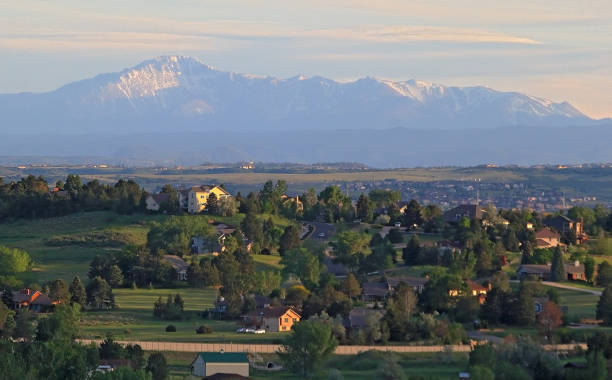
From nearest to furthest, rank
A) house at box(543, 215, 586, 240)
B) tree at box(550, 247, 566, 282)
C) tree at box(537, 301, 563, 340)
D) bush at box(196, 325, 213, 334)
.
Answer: bush at box(196, 325, 213, 334)
tree at box(537, 301, 563, 340)
tree at box(550, 247, 566, 282)
house at box(543, 215, 586, 240)

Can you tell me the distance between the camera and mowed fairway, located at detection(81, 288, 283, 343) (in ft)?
182

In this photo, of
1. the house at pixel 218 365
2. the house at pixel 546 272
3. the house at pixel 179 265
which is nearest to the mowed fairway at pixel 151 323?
the house at pixel 179 265

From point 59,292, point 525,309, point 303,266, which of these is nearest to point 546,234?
point 303,266

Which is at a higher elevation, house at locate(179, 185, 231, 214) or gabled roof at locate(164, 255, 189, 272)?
house at locate(179, 185, 231, 214)

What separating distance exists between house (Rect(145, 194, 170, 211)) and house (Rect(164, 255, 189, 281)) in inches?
703

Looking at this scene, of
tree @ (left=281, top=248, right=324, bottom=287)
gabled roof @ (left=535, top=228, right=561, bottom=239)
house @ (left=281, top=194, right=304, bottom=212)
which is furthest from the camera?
house @ (left=281, top=194, right=304, bottom=212)

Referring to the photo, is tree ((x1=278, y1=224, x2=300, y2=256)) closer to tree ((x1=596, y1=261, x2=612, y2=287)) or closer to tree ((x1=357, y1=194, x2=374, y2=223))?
tree ((x1=357, y1=194, x2=374, y2=223))

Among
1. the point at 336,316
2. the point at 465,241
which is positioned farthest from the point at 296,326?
the point at 465,241

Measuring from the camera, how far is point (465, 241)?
266 feet

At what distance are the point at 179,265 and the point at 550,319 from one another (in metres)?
25.5

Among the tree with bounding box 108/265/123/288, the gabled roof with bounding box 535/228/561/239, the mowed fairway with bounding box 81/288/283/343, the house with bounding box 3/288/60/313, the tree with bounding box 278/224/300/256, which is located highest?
the gabled roof with bounding box 535/228/561/239

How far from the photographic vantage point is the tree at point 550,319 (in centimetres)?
5794

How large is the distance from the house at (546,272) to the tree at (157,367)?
102 ft

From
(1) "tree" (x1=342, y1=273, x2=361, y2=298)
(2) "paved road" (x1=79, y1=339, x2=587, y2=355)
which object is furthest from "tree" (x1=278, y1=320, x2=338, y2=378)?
(1) "tree" (x1=342, y1=273, x2=361, y2=298)
